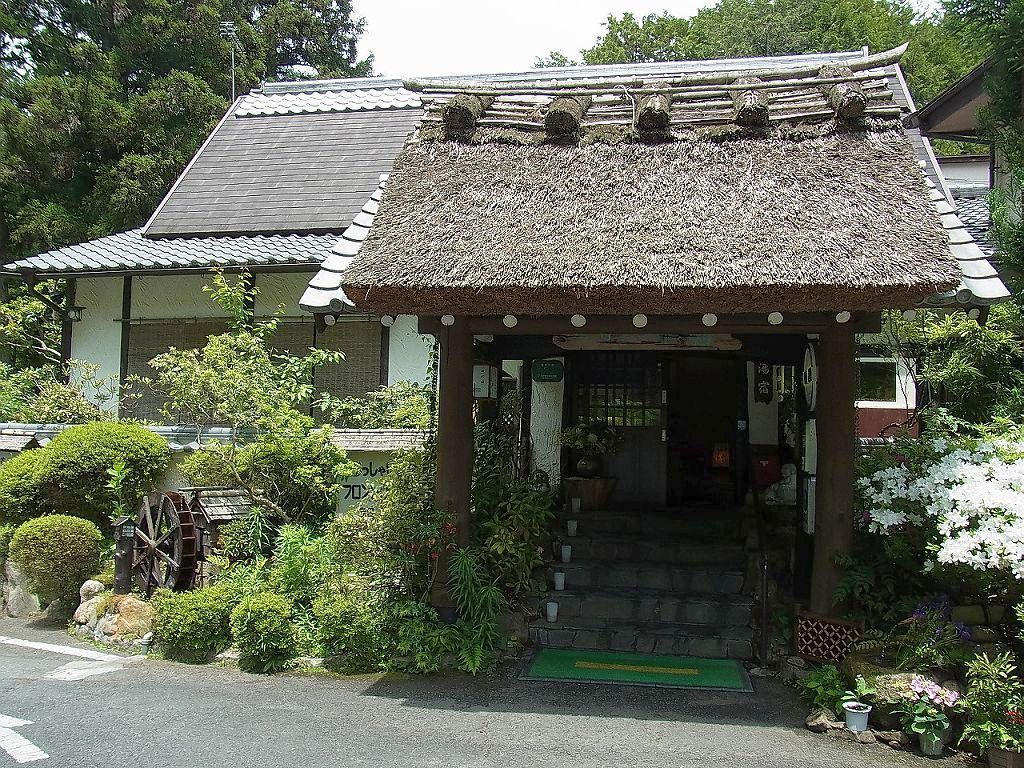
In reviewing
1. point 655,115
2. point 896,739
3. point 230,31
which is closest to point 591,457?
point 655,115

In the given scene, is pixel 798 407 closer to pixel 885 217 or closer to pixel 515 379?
pixel 885 217

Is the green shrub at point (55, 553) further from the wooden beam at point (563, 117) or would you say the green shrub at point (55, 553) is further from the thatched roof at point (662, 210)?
the wooden beam at point (563, 117)

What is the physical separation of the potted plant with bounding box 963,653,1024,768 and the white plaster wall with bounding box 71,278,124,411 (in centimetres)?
1241

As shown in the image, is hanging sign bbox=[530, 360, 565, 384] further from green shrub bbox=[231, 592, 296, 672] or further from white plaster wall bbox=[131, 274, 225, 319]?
white plaster wall bbox=[131, 274, 225, 319]

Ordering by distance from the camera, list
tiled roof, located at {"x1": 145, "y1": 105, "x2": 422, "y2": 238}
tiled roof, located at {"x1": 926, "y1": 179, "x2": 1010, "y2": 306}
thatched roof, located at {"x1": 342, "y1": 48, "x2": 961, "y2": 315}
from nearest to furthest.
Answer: thatched roof, located at {"x1": 342, "y1": 48, "x2": 961, "y2": 315}, tiled roof, located at {"x1": 926, "y1": 179, "x2": 1010, "y2": 306}, tiled roof, located at {"x1": 145, "y1": 105, "x2": 422, "y2": 238}

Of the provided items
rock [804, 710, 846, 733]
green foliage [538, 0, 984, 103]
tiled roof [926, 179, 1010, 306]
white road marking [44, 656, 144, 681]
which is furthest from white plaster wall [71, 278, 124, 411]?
green foliage [538, 0, 984, 103]

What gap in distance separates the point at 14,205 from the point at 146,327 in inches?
359

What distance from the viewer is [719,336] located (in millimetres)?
8117

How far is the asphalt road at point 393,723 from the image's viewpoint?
Answer: 5.52 m

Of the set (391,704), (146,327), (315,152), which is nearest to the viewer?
(391,704)

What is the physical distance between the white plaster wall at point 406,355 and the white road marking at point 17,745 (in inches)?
279

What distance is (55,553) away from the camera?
937cm

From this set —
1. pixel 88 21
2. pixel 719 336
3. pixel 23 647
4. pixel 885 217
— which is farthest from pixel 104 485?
pixel 88 21

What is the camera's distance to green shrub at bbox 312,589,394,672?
743 centimetres
